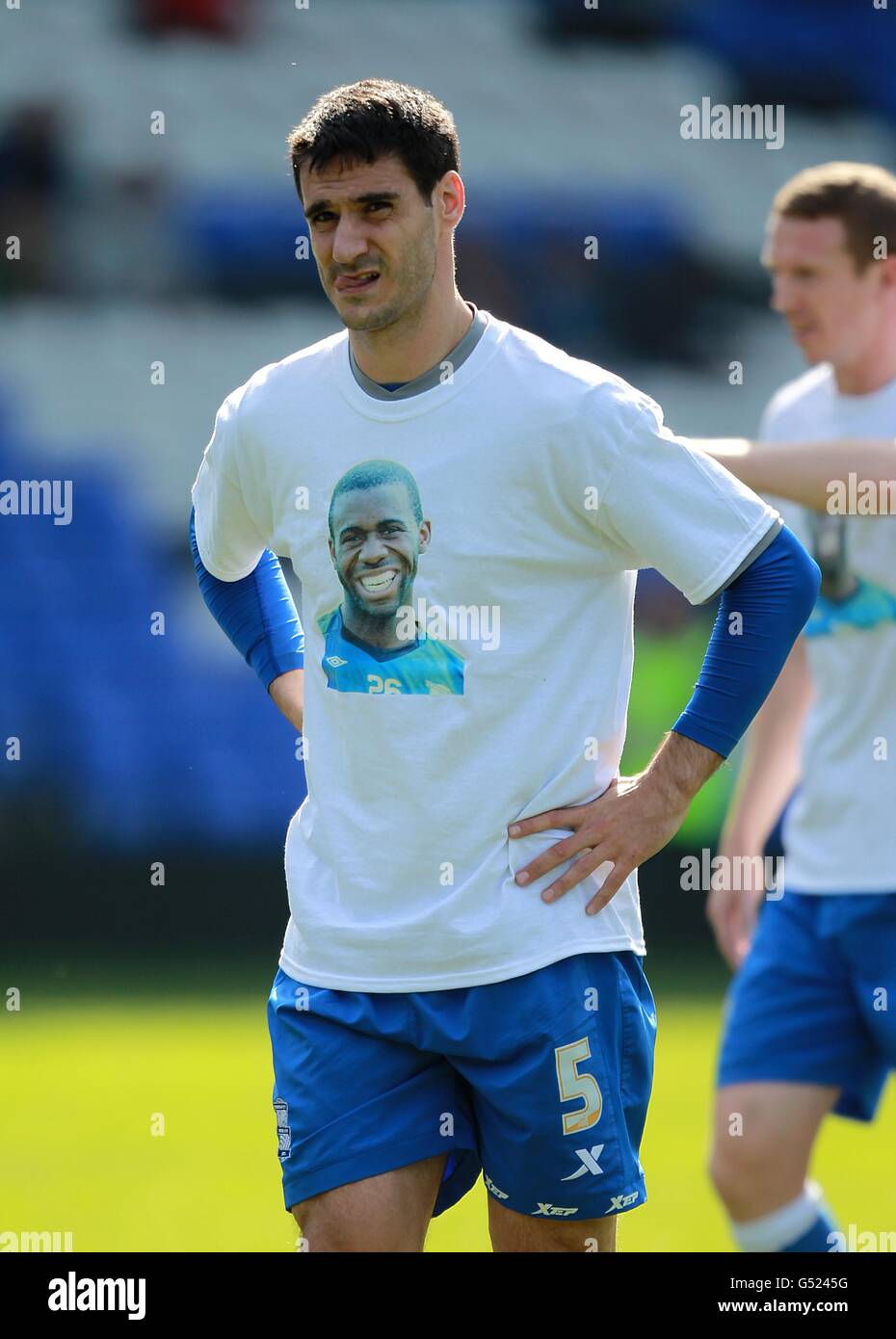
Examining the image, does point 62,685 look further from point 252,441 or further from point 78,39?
point 252,441

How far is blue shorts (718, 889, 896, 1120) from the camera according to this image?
3.64 m

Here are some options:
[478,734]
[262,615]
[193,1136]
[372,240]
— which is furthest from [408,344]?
[193,1136]

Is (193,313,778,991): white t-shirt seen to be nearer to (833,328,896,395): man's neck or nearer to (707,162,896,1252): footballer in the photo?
(707,162,896,1252): footballer

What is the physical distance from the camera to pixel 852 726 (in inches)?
149

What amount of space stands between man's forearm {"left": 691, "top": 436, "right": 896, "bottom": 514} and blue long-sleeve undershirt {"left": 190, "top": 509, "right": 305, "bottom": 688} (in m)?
0.74

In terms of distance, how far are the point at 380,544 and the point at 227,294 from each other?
21.2ft

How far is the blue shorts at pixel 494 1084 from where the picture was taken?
254cm

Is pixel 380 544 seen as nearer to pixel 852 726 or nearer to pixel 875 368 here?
pixel 852 726

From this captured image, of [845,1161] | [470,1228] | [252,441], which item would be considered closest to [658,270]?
[845,1161]

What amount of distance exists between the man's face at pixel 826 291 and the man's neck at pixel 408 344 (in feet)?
4.68

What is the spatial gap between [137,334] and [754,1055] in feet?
19.3

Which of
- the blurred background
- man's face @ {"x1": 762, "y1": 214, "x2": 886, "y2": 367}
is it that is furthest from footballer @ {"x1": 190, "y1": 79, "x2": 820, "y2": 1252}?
the blurred background

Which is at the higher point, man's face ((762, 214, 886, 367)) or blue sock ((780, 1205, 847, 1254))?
man's face ((762, 214, 886, 367))
